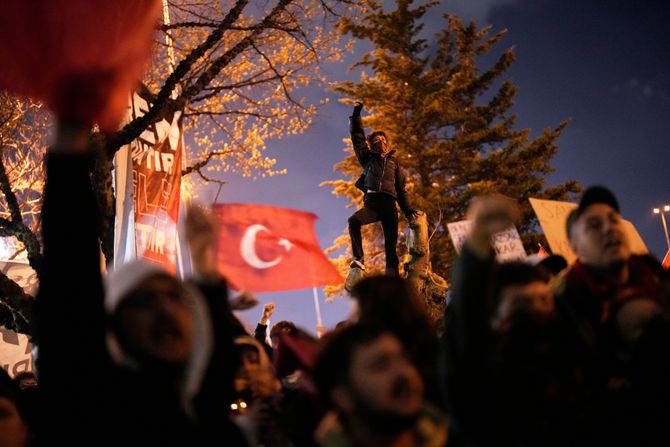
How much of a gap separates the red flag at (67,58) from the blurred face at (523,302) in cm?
163

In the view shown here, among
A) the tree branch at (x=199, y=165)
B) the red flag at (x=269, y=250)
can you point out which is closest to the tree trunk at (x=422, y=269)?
the red flag at (x=269, y=250)

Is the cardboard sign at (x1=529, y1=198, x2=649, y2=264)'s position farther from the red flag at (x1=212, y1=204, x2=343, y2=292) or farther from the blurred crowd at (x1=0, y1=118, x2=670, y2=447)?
the red flag at (x1=212, y1=204, x2=343, y2=292)

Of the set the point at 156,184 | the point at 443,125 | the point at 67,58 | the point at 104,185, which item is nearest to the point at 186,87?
the point at 156,184

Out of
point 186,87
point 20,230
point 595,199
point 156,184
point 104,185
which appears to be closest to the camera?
point 595,199

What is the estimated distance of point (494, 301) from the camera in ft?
7.15

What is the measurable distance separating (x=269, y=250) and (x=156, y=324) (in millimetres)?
2256

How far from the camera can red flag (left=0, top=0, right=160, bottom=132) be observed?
6.01ft

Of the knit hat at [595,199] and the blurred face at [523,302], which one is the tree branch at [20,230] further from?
the knit hat at [595,199]

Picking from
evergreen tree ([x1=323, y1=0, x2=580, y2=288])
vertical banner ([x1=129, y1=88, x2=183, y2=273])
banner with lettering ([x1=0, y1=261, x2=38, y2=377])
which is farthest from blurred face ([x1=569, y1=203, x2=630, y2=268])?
evergreen tree ([x1=323, y1=0, x2=580, y2=288])

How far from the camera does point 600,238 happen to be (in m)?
2.34

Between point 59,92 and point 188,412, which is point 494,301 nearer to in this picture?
point 188,412

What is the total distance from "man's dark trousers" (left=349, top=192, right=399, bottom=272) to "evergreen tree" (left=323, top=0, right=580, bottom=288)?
14.8 m

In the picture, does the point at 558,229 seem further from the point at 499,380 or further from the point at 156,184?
the point at 156,184

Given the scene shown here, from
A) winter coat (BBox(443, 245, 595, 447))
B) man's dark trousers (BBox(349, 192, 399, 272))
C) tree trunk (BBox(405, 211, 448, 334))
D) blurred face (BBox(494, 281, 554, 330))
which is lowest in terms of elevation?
winter coat (BBox(443, 245, 595, 447))
